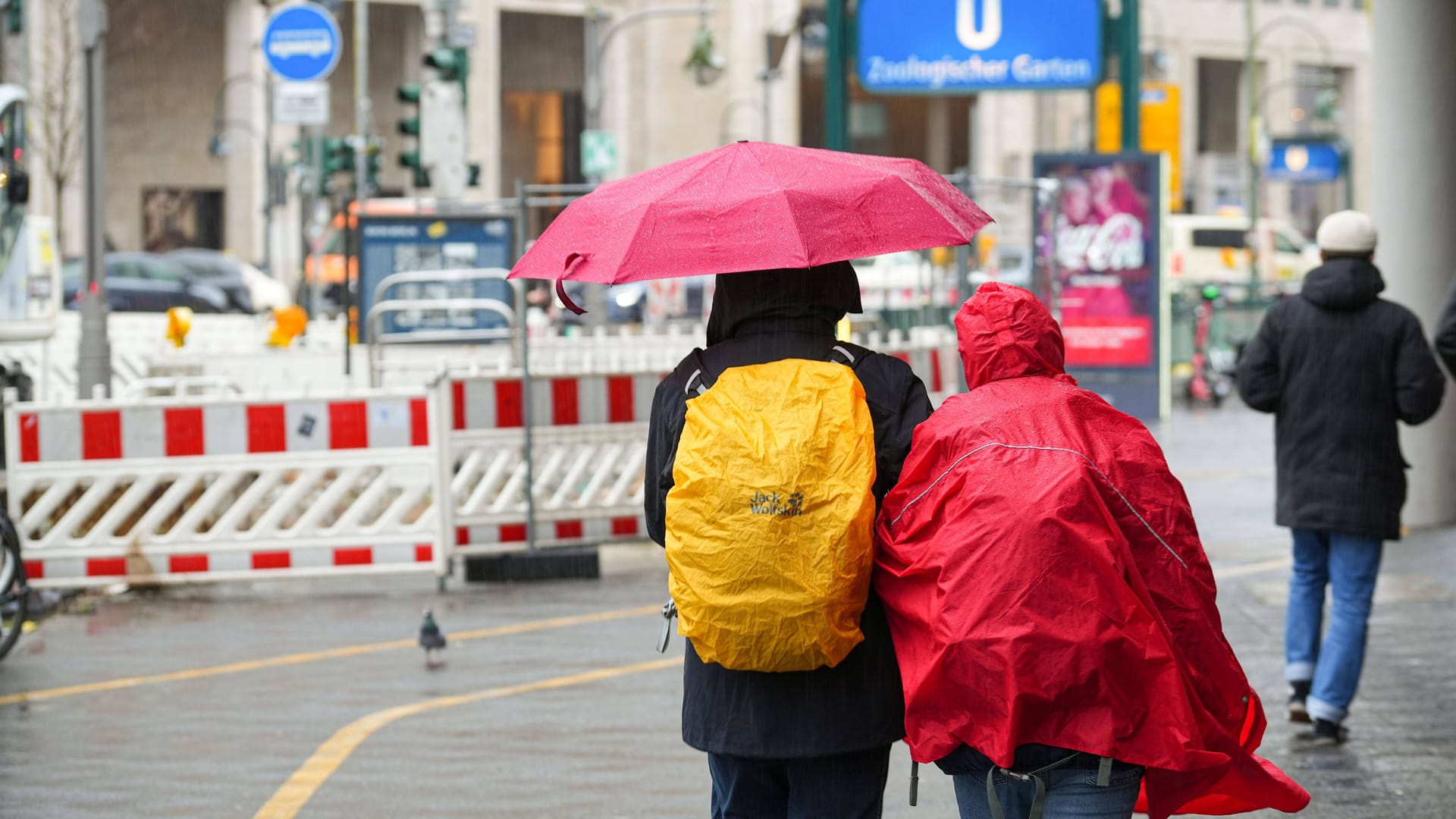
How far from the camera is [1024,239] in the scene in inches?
2277

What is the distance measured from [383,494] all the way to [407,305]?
3.44m

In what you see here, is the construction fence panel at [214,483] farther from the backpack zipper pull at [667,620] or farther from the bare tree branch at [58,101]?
the bare tree branch at [58,101]

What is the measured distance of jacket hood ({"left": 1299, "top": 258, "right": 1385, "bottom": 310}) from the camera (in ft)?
21.9

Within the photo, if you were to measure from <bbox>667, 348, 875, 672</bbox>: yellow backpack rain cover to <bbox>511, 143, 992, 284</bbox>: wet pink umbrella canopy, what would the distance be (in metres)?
0.26

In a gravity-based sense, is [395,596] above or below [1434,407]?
below

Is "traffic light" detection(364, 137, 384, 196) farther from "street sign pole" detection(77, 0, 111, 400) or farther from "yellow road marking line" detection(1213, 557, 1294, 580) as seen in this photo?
"yellow road marking line" detection(1213, 557, 1294, 580)

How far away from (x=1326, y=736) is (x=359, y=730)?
3.57 meters

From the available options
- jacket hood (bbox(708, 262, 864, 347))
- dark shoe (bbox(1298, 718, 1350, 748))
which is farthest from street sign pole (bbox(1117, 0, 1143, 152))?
jacket hood (bbox(708, 262, 864, 347))

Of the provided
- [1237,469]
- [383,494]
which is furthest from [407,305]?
[1237,469]

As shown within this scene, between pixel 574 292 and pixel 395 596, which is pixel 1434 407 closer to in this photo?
pixel 395 596

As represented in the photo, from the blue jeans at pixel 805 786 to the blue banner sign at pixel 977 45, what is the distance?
13.1 meters

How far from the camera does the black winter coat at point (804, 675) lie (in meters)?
3.61

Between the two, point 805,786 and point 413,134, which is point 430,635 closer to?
point 805,786

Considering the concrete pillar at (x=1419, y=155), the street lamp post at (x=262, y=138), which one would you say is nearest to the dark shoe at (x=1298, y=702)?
the concrete pillar at (x=1419, y=155)
